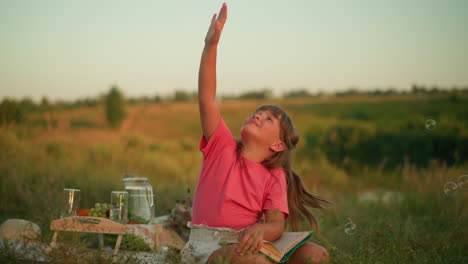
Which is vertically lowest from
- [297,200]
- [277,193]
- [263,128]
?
[297,200]

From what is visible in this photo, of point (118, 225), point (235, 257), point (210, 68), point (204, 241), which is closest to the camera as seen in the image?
point (235, 257)

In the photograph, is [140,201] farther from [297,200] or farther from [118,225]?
[297,200]

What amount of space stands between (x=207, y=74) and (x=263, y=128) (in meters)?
0.59

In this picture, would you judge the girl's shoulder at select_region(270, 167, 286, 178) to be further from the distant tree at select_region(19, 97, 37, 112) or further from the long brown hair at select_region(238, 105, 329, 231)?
the distant tree at select_region(19, 97, 37, 112)

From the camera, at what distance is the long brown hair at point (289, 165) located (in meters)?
3.65

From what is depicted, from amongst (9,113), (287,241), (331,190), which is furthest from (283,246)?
(331,190)

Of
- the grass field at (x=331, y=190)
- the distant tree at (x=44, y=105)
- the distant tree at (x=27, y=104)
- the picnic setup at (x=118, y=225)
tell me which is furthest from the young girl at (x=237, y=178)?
the distant tree at (x=44, y=105)

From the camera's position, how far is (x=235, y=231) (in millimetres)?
3320

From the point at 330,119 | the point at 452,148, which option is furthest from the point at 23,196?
the point at 330,119

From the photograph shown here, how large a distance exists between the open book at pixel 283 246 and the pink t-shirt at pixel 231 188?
0.70ft

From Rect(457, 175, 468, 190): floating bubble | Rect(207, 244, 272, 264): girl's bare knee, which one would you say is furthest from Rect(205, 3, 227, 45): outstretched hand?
Rect(457, 175, 468, 190): floating bubble

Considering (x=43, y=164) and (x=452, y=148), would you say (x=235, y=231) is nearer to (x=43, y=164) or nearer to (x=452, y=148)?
(x=43, y=164)

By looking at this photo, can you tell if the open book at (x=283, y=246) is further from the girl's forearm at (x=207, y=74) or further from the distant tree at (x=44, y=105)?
the distant tree at (x=44, y=105)

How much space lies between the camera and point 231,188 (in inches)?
134
